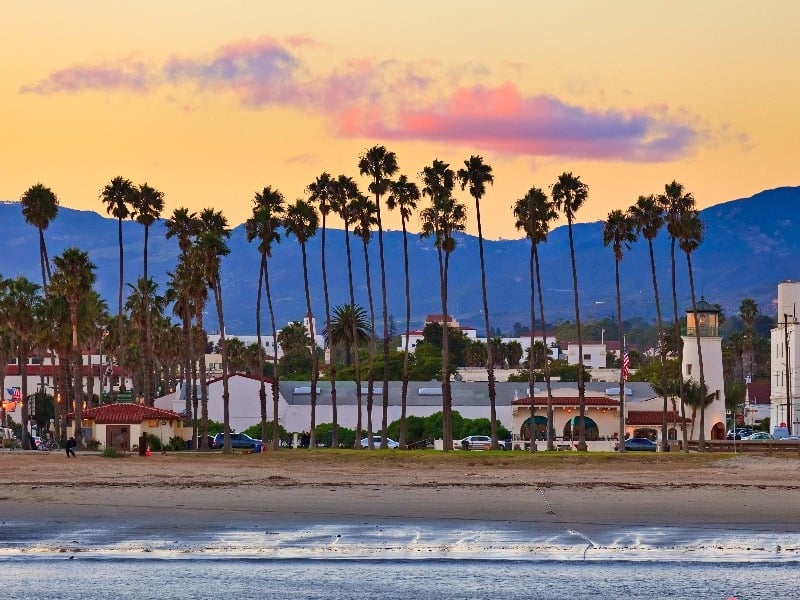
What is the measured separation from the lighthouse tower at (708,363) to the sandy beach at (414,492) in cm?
3227

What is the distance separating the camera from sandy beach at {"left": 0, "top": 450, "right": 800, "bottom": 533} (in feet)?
103

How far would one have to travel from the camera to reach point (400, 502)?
35812 millimetres

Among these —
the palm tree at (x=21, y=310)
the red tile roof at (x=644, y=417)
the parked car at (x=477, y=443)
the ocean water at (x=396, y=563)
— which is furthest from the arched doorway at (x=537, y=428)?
the ocean water at (x=396, y=563)

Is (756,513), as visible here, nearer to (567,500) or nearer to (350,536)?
(567,500)

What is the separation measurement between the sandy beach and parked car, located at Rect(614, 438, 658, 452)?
27.8 m

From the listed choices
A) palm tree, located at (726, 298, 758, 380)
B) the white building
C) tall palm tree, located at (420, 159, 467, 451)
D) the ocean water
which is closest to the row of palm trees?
tall palm tree, located at (420, 159, 467, 451)

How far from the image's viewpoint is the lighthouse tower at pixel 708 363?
3622 inches

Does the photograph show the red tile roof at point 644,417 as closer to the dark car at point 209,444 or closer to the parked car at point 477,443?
the parked car at point 477,443

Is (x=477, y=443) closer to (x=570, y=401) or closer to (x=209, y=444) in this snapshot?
(x=570, y=401)

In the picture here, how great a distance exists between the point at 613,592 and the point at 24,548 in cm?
1027

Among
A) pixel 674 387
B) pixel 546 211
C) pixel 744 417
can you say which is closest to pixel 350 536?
pixel 546 211

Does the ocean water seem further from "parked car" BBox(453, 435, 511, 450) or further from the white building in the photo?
the white building

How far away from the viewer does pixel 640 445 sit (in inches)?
3526

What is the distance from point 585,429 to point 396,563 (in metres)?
73.0
